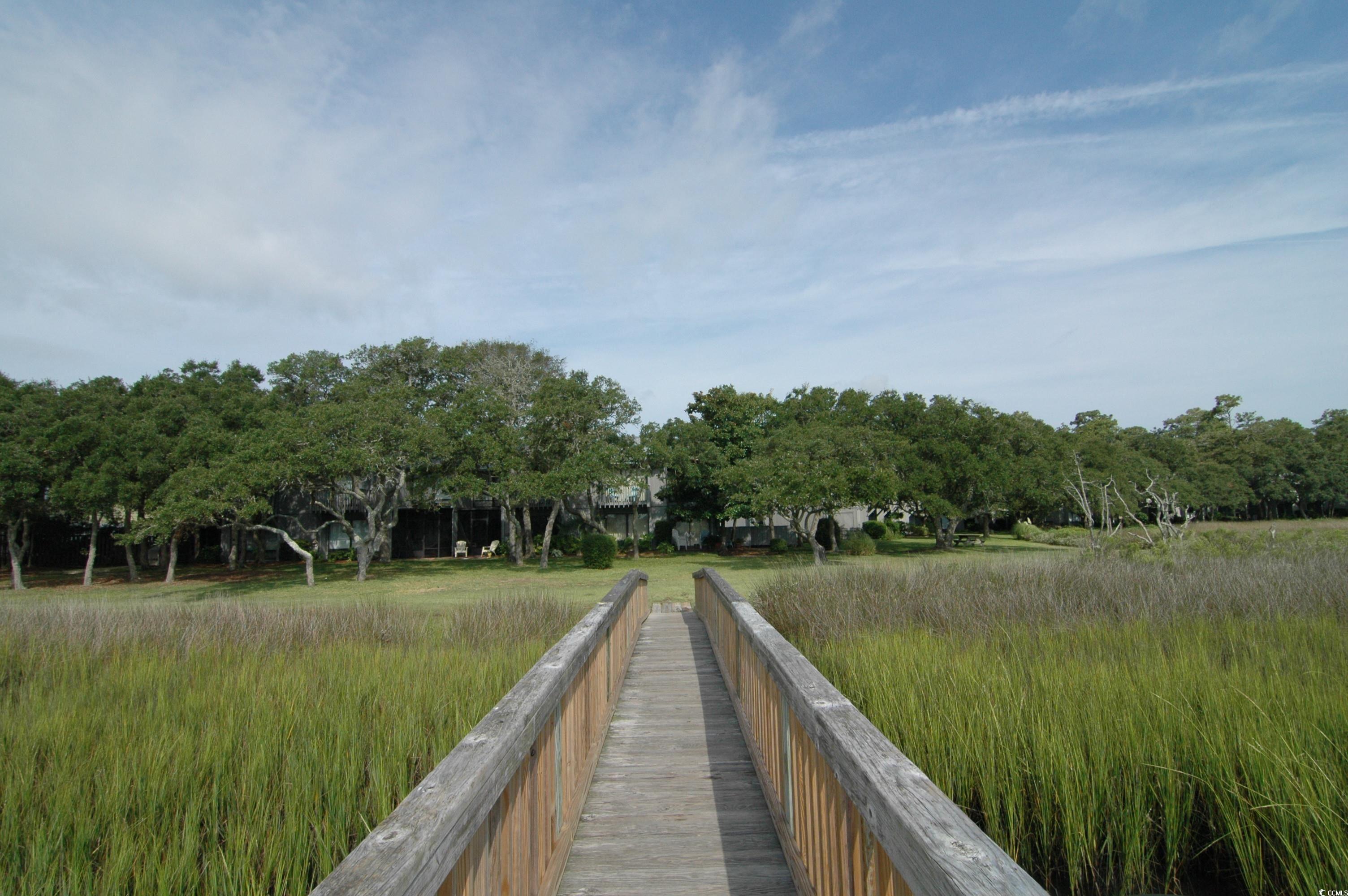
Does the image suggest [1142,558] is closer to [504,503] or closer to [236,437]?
[504,503]

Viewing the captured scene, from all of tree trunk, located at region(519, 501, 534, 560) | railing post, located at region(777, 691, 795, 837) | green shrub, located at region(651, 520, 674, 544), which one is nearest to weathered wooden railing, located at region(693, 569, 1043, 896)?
railing post, located at region(777, 691, 795, 837)

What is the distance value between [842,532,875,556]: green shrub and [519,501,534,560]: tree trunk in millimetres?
12833

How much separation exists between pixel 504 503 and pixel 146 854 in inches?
897

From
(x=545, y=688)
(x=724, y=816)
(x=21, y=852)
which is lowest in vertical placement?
(x=724, y=816)

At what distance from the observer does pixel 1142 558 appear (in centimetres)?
1063

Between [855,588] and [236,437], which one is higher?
[236,437]

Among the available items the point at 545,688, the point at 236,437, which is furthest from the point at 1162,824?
the point at 236,437

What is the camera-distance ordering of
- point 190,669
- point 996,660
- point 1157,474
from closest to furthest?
point 996,660, point 190,669, point 1157,474

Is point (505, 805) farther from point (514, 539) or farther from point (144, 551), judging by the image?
point (144, 551)

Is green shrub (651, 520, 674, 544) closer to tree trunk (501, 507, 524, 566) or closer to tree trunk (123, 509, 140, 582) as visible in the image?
tree trunk (501, 507, 524, 566)

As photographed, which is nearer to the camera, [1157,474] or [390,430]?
[390,430]

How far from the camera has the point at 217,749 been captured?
319 centimetres

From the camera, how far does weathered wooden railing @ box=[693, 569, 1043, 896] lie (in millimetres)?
1284

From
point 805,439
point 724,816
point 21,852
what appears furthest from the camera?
point 805,439
